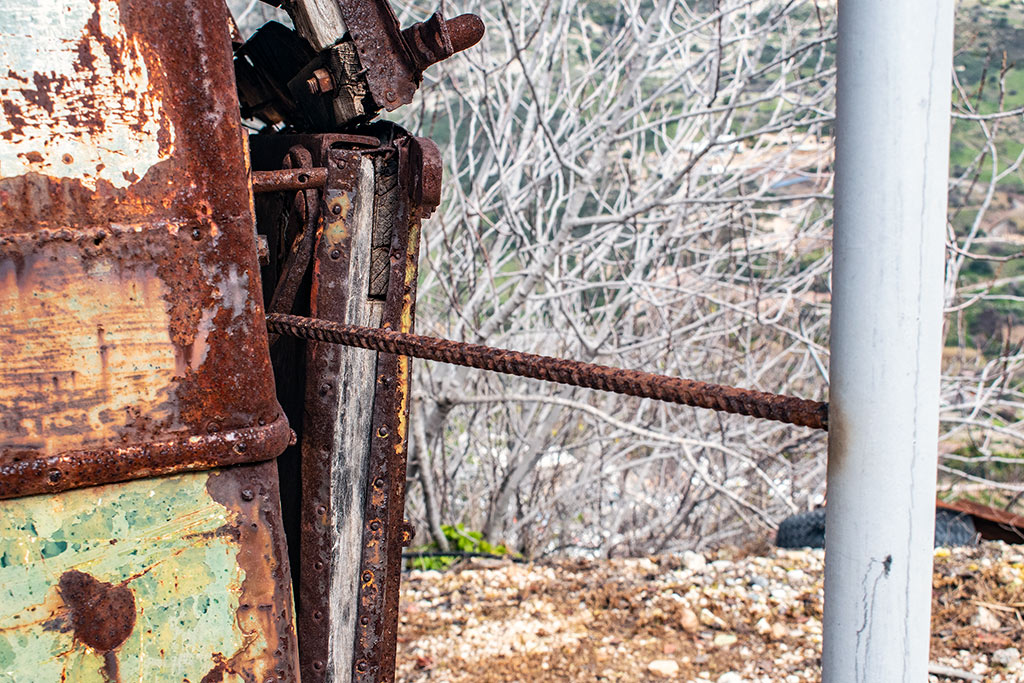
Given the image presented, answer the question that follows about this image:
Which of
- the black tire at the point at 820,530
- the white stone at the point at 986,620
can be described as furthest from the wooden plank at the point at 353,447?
the black tire at the point at 820,530

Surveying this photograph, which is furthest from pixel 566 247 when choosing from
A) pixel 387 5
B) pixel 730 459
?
pixel 387 5

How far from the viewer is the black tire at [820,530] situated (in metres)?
4.25

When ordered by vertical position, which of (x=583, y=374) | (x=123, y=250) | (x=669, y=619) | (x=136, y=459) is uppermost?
(x=123, y=250)

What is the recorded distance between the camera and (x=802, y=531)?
450 centimetres

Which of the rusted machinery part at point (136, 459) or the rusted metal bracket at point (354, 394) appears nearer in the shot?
the rusted machinery part at point (136, 459)

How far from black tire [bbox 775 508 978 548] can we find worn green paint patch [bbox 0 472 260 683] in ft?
11.0

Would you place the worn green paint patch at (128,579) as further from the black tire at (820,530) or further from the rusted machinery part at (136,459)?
the black tire at (820,530)

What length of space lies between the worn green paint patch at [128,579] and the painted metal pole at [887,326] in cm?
99

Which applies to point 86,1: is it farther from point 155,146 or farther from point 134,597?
point 134,597

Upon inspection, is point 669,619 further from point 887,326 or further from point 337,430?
point 887,326

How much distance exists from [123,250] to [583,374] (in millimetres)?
744

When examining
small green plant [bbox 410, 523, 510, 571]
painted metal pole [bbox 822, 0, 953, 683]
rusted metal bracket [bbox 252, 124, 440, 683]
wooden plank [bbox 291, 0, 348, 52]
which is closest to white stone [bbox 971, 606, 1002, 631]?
small green plant [bbox 410, 523, 510, 571]

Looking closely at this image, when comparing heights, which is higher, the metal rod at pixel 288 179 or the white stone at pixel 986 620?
the metal rod at pixel 288 179

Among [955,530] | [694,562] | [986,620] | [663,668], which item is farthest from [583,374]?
[955,530]
